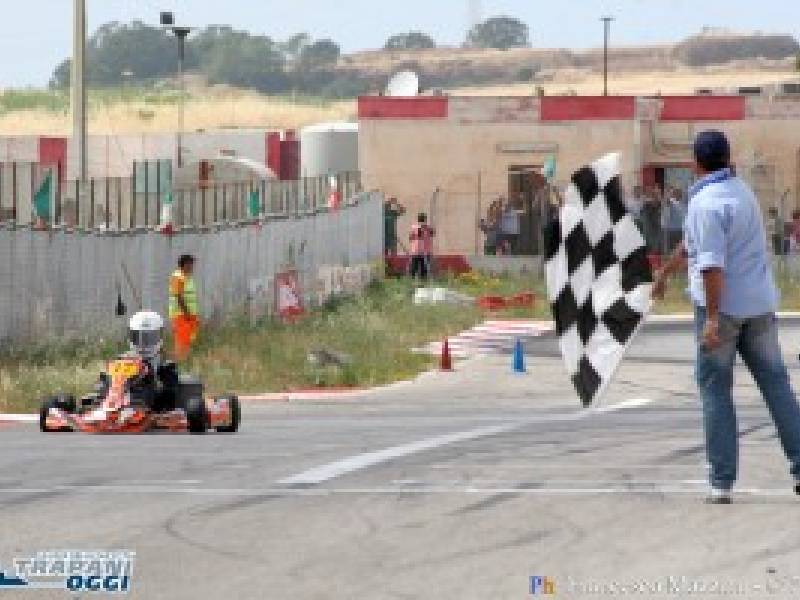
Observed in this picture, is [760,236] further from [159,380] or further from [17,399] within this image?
[17,399]

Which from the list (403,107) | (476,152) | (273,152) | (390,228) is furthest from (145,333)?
(273,152)

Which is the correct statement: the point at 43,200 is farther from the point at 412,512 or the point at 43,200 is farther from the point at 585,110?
the point at 585,110

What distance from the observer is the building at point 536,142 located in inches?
2235

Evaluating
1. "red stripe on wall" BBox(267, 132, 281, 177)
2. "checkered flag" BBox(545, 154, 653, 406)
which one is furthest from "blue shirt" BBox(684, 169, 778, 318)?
"red stripe on wall" BBox(267, 132, 281, 177)

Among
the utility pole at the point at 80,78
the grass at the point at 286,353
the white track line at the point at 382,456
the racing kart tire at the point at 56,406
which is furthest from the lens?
the utility pole at the point at 80,78

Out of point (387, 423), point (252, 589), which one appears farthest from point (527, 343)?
point (252, 589)

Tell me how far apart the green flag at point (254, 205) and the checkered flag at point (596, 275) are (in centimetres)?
2368

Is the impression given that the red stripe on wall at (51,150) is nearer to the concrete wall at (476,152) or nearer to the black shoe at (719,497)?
the concrete wall at (476,152)

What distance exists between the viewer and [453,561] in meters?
10.1

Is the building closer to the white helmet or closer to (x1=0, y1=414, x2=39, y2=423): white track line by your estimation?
(x1=0, y1=414, x2=39, y2=423): white track line

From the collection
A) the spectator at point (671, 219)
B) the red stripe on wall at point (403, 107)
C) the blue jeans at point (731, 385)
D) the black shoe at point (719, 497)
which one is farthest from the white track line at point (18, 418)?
the red stripe on wall at point (403, 107)

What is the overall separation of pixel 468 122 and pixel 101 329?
2807 cm

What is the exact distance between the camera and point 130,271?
31.1 metres

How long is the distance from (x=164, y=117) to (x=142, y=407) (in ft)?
346
